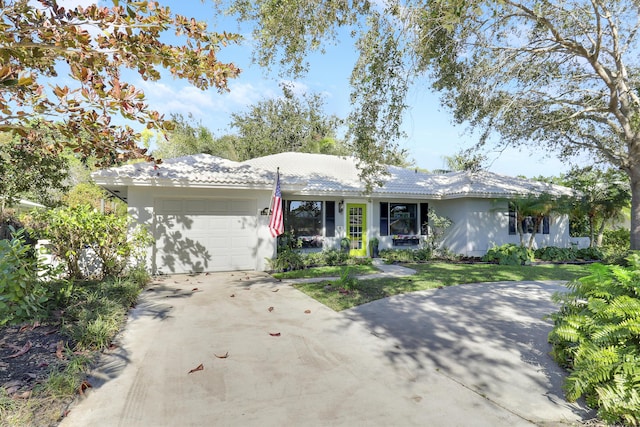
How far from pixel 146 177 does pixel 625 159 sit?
50.4 feet

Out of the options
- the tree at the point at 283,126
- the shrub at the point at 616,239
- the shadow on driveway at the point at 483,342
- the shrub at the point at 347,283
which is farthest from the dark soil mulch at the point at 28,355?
the tree at the point at 283,126

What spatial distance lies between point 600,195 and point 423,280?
11.3 m

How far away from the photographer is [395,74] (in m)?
7.86

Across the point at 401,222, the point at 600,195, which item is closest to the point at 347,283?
the point at 401,222

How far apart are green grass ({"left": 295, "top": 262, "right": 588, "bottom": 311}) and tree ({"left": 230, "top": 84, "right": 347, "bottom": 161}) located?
1889 centimetres

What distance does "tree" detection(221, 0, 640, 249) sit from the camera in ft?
23.9

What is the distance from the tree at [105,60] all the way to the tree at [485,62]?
9.71 feet

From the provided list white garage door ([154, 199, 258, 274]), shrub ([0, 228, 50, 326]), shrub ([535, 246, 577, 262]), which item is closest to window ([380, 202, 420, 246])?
shrub ([535, 246, 577, 262])

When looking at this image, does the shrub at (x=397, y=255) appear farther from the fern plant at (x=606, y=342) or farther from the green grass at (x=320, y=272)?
the fern plant at (x=606, y=342)

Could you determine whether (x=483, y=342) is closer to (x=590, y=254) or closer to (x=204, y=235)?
(x=204, y=235)

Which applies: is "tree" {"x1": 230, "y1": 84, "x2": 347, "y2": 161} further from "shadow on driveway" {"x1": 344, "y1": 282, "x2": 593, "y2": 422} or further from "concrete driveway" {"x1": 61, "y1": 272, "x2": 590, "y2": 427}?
"concrete driveway" {"x1": 61, "y1": 272, "x2": 590, "y2": 427}

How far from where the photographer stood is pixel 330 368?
161 inches

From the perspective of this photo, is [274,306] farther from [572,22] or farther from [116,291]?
[572,22]

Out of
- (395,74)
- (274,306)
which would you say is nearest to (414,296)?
(274,306)
